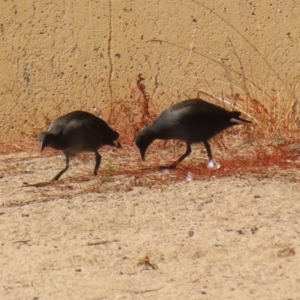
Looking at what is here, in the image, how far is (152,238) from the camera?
244 inches

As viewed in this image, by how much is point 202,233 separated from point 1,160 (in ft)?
9.99

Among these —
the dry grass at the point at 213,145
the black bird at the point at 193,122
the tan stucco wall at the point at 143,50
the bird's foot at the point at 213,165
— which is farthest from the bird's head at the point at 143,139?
the tan stucco wall at the point at 143,50

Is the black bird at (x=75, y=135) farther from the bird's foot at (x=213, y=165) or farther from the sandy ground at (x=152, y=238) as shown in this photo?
the bird's foot at (x=213, y=165)

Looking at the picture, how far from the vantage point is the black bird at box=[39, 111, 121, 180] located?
25.2 feet

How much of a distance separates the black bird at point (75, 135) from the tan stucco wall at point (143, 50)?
1329 mm

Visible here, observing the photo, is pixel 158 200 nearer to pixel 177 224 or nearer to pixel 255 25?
pixel 177 224

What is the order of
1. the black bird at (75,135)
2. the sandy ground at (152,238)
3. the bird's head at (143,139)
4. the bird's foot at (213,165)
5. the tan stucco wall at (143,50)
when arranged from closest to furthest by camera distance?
the sandy ground at (152,238) → the black bird at (75,135) → the bird's foot at (213,165) → the bird's head at (143,139) → the tan stucco wall at (143,50)

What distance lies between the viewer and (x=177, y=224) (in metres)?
6.42

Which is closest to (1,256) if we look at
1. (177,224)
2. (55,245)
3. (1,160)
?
(55,245)

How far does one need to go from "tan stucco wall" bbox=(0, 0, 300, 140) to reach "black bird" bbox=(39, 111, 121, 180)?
1.33 m

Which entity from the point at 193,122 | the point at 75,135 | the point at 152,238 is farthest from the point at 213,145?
the point at 152,238

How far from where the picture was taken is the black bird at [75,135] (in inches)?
302

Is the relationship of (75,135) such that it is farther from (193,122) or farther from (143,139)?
(193,122)

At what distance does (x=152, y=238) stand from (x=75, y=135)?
5.67 ft
